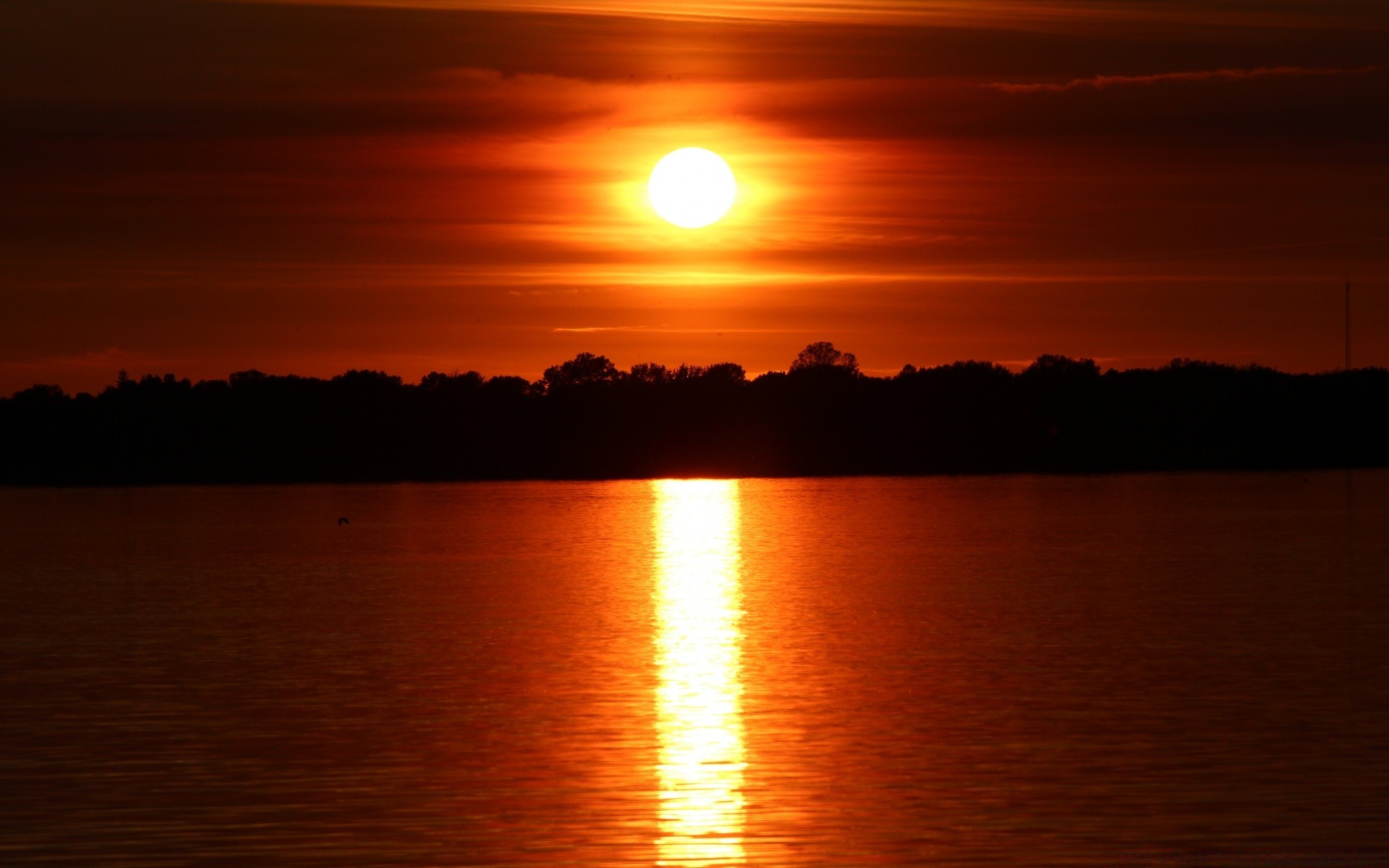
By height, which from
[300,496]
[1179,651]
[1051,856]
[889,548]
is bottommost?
[1051,856]

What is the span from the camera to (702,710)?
28938 mm

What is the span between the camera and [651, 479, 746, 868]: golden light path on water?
64.8ft

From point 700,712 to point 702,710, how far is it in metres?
0.25

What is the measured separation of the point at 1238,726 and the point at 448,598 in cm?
2877

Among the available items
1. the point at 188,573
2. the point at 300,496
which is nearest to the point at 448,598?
the point at 188,573

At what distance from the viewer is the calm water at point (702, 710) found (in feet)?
65.5

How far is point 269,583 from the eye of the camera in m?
57.5

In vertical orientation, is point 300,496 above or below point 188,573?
above

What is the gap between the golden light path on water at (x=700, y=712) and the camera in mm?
19750

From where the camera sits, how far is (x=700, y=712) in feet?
94.1

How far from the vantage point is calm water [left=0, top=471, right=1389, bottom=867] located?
19953 mm

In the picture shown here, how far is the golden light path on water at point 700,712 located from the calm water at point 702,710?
10 cm

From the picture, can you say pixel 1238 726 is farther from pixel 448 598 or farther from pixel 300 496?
pixel 300 496

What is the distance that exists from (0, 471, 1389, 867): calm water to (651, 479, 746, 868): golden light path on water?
10 cm
